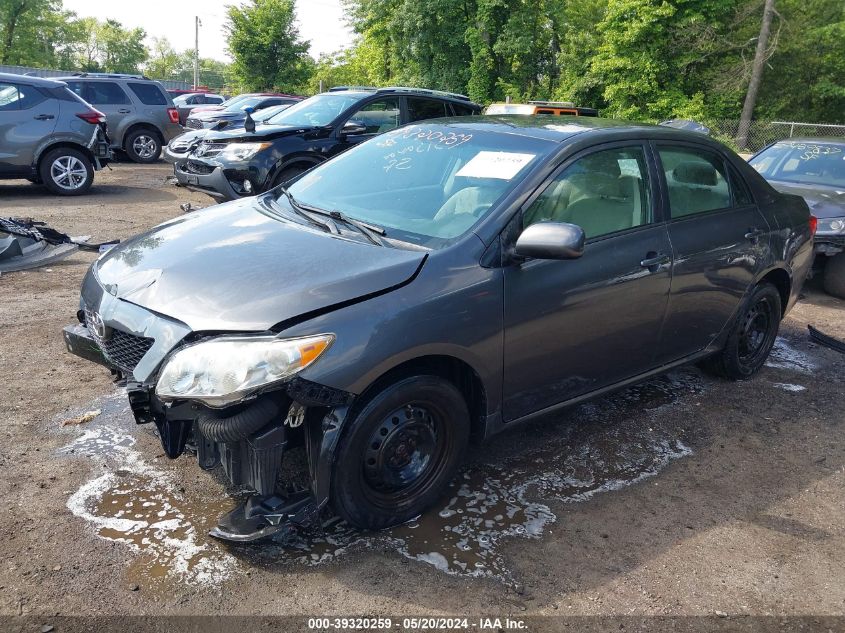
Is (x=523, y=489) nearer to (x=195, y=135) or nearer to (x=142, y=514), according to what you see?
(x=142, y=514)

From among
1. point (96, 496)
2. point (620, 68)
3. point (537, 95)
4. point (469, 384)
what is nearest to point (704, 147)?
point (469, 384)

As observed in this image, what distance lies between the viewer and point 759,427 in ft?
14.3

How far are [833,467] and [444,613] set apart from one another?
2539 mm

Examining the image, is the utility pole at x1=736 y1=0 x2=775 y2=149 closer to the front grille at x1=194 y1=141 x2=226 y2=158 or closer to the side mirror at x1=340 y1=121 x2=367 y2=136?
the side mirror at x1=340 y1=121 x2=367 y2=136

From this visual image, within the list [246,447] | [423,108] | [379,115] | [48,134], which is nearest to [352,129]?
[379,115]

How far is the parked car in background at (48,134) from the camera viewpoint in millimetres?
10188

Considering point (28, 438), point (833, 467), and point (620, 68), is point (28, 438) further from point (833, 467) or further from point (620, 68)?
point (620, 68)

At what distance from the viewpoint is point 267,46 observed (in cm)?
3694

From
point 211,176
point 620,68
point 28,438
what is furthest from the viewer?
point 620,68

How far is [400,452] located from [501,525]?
0.58 metres

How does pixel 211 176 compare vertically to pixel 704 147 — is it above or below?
below

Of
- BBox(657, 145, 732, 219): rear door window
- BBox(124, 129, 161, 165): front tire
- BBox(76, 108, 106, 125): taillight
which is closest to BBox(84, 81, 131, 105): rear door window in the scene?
BBox(124, 129, 161, 165): front tire

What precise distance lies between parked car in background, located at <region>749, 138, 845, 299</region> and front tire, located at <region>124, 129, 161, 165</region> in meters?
12.6

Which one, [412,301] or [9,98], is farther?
[9,98]
